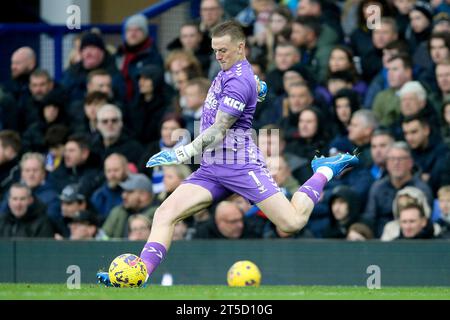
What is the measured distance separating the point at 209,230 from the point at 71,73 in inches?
171

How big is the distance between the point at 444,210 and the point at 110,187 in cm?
425

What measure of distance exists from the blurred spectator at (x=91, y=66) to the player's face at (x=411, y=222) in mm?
5104

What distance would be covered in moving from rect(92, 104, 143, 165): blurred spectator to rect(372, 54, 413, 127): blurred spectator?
314cm

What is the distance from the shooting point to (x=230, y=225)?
47.9 feet

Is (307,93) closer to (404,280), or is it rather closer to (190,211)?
(404,280)

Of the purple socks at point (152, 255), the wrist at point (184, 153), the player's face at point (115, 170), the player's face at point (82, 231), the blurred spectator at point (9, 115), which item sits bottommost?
the purple socks at point (152, 255)

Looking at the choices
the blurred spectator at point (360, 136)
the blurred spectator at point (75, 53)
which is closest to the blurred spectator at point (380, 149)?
the blurred spectator at point (360, 136)

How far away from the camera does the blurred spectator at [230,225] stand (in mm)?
14539

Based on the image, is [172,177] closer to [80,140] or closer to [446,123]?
[80,140]

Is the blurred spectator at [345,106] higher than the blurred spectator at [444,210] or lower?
higher

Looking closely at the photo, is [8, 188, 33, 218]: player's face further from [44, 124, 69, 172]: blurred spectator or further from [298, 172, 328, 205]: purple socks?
[298, 172, 328, 205]: purple socks

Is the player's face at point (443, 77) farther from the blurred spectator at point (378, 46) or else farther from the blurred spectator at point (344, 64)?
the blurred spectator at point (344, 64)

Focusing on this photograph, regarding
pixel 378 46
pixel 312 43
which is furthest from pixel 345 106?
pixel 312 43

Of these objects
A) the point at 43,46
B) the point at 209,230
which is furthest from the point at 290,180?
the point at 43,46
